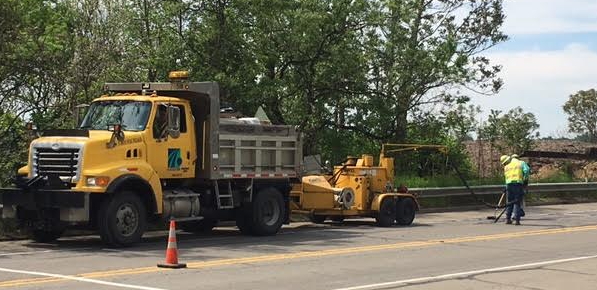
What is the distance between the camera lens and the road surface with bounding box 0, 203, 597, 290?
10578mm

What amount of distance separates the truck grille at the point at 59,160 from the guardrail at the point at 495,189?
1160 centimetres

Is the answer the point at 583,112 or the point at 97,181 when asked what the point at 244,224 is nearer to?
the point at 97,181

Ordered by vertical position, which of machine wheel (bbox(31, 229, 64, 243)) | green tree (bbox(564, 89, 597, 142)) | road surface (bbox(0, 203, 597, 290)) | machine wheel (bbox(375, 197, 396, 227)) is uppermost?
green tree (bbox(564, 89, 597, 142))

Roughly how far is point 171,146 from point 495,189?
14.9m

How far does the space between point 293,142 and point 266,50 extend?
6586 millimetres

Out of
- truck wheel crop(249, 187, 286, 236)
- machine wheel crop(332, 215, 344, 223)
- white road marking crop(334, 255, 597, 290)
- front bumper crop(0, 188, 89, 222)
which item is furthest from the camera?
machine wheel crop(332, 215, 344, 223)

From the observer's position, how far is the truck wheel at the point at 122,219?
14289mm

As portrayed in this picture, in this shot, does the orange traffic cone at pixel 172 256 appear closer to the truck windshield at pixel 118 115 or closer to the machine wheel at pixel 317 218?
the truck windshield at pixel 118 115

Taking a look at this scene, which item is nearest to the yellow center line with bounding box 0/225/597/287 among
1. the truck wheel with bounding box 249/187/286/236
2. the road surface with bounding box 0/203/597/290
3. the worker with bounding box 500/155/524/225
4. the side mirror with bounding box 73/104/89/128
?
the road surface with bounding box 0/203/597/290

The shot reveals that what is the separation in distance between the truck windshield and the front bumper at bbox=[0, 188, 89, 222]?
5.80ft

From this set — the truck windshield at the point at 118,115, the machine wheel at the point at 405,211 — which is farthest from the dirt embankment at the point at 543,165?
the truck windshield at the point at 118,115

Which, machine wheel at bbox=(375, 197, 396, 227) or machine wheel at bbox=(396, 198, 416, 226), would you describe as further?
machine wheel at bbox=(396, 198, 416, 226)

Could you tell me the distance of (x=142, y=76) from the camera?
23.6 meters

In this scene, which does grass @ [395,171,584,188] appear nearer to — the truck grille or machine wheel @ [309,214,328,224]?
machine wheel @ [309,214,328,224]
